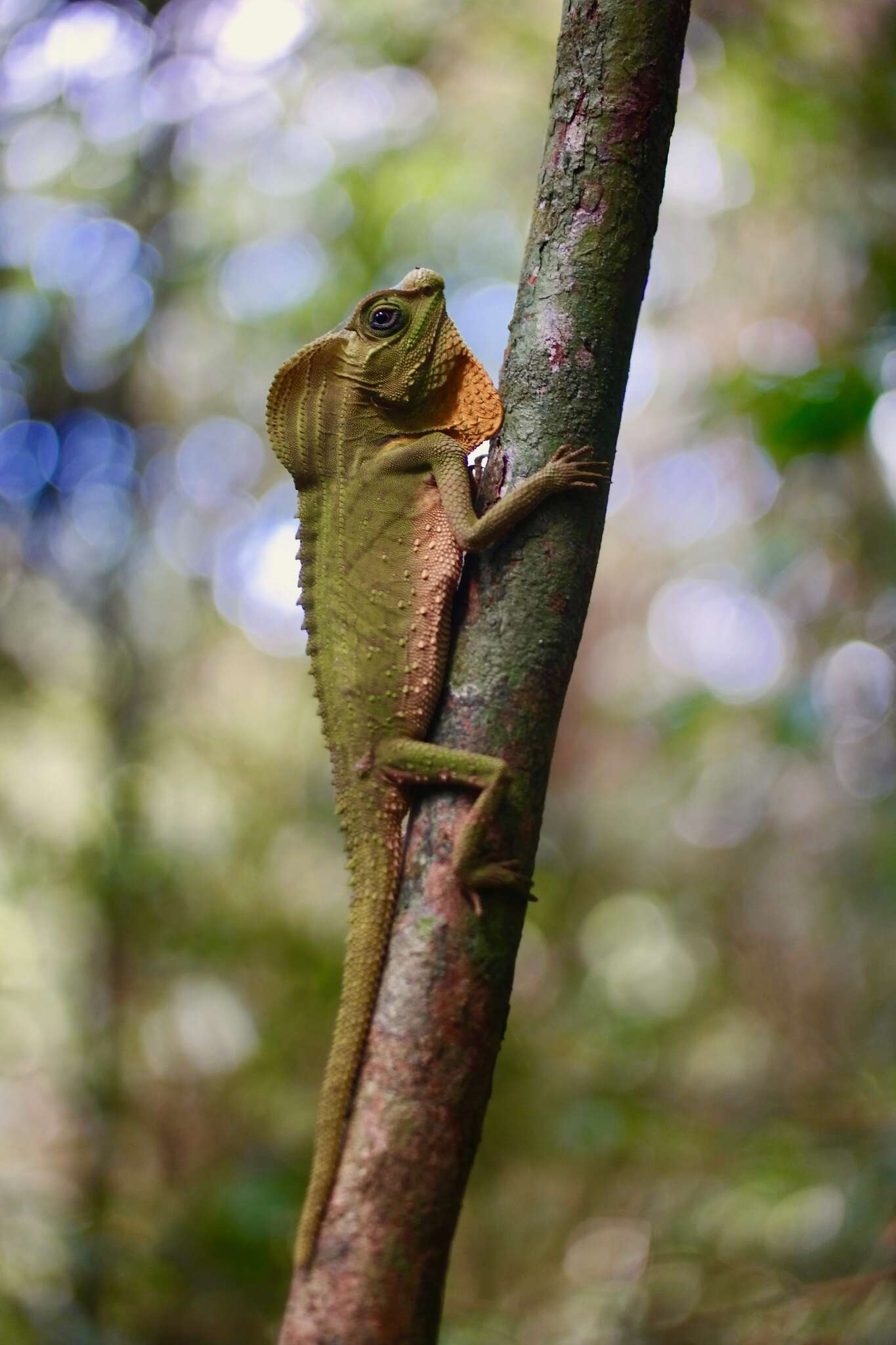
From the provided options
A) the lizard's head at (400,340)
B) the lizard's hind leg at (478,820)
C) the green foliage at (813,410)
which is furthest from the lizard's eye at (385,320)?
the green foliage at (813,410)

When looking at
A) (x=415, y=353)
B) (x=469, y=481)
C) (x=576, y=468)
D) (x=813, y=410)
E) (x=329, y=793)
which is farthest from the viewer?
(x=329, y=793)

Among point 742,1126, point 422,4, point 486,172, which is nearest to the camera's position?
point 742,1126

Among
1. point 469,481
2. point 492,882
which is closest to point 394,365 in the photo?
point 469,481

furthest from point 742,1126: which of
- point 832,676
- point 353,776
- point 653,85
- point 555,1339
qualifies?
point 653,85

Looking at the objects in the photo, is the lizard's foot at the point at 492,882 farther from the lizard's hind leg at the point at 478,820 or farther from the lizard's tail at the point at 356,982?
the lizard's tail at the point at 356,982

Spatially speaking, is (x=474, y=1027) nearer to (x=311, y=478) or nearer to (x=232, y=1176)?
(x=311, y=478)

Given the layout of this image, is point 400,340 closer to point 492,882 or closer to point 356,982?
point 492,882
